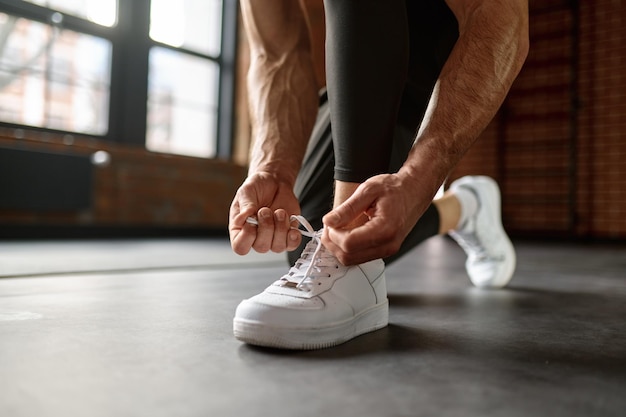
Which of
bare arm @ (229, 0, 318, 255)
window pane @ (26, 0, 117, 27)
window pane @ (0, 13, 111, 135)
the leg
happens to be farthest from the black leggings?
window pane @ (26, 0, 117, 27)

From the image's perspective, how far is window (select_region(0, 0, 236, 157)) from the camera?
13.0 feet

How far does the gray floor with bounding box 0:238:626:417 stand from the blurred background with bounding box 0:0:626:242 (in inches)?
110

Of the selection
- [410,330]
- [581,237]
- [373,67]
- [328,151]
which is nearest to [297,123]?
[328,151]

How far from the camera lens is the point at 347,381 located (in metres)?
0.62

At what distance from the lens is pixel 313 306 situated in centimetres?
78

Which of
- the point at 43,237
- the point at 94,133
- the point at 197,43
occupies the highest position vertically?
the point at 197,43

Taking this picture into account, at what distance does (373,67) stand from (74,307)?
74 centimetres

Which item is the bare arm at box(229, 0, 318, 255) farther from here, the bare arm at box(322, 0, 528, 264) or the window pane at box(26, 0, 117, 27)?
the window pane at box(26, 0, 117, 27)

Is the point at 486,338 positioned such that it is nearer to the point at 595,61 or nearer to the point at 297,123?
the point at 297,123

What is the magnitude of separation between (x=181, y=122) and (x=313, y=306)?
4.52 m

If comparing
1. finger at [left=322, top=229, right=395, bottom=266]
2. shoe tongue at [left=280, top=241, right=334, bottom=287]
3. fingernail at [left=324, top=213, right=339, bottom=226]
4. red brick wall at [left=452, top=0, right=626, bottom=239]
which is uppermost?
red brick wall at [left=452, top=0, right=626, bottom=239]

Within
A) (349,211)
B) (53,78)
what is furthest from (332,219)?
(53,78)

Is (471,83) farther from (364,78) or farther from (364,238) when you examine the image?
(364,238)

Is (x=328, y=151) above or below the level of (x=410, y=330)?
above
